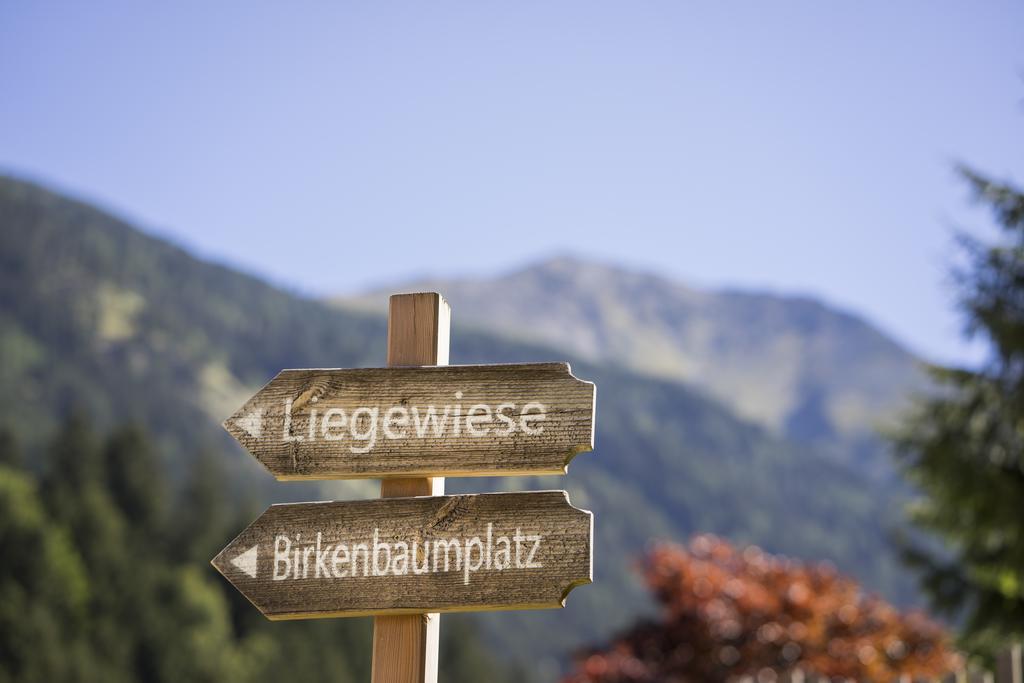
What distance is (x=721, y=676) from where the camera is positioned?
27.1 ft

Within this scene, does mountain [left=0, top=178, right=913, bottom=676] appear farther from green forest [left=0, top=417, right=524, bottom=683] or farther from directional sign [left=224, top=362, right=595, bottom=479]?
directional sign [left=224, top=362, right=595, bottom=479]

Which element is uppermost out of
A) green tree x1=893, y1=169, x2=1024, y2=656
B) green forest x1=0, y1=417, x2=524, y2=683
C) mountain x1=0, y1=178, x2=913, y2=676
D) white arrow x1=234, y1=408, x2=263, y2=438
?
white arrow x1=234, y1=408, x2=263, y2=438

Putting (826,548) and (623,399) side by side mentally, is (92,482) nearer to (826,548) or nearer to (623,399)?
(826,548)

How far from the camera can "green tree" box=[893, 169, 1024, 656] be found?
20.2 ft

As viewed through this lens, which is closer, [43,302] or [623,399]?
[43,302]

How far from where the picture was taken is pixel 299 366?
113 m

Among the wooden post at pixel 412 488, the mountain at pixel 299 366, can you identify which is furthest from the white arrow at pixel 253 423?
the mountain at pixel 299 366

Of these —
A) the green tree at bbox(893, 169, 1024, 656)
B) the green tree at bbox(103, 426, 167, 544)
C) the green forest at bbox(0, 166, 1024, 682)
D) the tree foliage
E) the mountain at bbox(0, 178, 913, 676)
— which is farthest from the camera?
the mountain at bbox(0, 178, 913, 676)

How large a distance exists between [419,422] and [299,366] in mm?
112765

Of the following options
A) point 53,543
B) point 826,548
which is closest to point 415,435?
point 53,543

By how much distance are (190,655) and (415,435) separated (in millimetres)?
33033

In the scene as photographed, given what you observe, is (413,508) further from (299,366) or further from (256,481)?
(299,366)

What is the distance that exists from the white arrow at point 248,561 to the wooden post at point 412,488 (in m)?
0.33

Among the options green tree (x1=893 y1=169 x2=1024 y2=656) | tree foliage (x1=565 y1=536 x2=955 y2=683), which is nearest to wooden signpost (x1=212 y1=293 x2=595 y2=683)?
green tree (x1=893 y1=169 x2=1024 y2=656)
